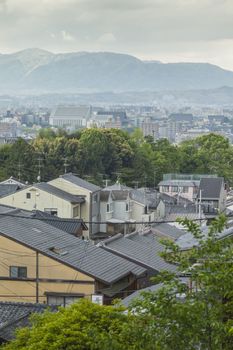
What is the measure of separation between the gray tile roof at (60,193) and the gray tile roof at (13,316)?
2015 cm

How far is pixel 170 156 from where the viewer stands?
200ft

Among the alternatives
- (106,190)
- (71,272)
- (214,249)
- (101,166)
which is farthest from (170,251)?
(101,166)

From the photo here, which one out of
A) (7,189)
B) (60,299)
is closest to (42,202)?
(7,189)

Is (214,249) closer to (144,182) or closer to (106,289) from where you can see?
(106,289)

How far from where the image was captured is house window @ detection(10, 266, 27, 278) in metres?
18.8

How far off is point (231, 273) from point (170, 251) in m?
0.91

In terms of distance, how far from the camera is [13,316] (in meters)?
13.6

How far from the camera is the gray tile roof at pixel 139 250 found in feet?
71.2

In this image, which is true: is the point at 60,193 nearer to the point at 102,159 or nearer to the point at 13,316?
the point at 102,159

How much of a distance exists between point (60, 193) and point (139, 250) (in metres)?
12.1

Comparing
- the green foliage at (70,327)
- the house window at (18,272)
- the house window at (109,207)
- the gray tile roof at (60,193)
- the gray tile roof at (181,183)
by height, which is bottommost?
the gray tile roof at (181,183)

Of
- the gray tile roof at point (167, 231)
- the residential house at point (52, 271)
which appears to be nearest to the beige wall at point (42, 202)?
the gray tile roof at point (167, 231)

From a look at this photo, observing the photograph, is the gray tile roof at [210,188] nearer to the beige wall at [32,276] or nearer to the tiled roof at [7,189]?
the tiled roof at [7,189]

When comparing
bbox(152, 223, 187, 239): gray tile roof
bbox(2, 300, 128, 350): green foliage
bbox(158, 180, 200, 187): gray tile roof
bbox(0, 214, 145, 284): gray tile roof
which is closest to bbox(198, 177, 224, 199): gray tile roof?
bbox(158, 180, 200, 187): gray tile roof
